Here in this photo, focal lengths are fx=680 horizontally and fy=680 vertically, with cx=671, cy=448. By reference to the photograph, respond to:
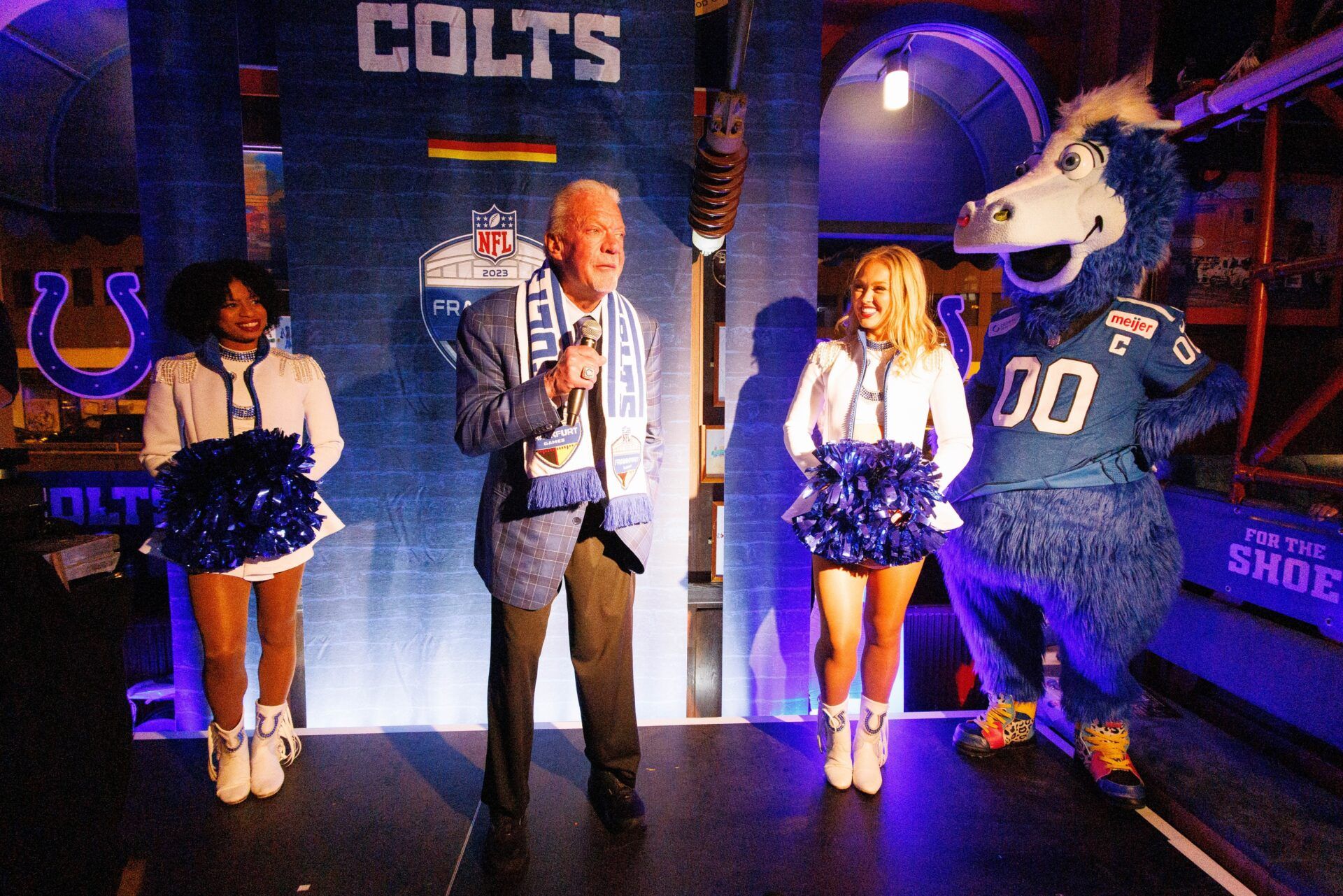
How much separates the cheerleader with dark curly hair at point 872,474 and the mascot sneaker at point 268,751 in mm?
1810

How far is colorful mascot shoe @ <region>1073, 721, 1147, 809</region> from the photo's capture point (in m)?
2.15

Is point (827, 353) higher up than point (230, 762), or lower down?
higher up

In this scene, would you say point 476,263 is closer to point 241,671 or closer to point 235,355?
point 235,355

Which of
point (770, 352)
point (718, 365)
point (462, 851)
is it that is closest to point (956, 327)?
point (718, 365)

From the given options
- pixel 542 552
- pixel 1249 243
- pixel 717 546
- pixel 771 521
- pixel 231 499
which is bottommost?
pixel 717 546

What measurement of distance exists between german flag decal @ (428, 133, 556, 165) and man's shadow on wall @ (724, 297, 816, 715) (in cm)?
105

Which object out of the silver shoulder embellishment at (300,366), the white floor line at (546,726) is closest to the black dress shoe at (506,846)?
the white floor line at (546,726)

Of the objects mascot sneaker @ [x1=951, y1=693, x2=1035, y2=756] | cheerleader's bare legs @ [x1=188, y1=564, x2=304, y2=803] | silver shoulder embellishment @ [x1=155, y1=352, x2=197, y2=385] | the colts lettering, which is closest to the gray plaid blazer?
cheerleader's bare legs @ [x1=188, y1=564, x2=304, y2=803]

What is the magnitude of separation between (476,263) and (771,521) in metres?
1.56

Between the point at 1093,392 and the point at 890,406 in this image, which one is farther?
the point at 1093,392

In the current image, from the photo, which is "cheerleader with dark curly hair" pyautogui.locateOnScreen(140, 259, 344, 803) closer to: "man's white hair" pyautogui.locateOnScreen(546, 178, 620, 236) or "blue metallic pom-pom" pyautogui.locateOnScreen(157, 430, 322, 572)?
"blue metallic pom-pom" pyautogui.locateOnScreen(157, 430, 322, 572)

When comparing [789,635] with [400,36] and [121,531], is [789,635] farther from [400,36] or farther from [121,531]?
[121,531]

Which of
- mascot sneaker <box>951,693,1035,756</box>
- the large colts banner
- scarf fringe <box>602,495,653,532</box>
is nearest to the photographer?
scarf fringe <box>602,495,653,532</box>

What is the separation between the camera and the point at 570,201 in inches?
70.9
